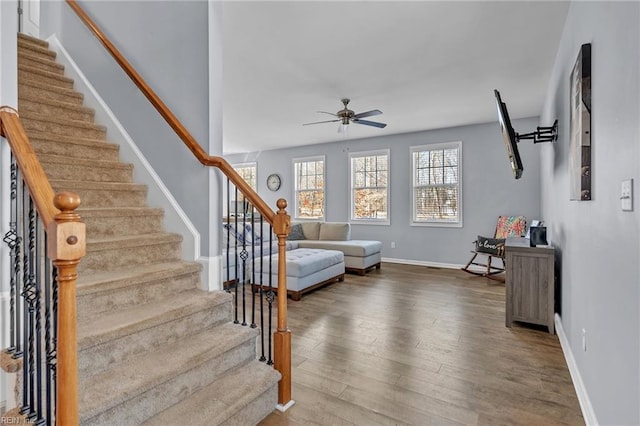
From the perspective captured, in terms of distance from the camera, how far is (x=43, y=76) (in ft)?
9.82

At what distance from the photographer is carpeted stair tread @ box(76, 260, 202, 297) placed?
5.90 feet

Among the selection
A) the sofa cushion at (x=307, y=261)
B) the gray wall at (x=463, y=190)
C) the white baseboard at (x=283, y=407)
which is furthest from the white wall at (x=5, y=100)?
the gray wall at (x=463, y=190)

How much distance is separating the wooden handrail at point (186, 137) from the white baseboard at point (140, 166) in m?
0.46

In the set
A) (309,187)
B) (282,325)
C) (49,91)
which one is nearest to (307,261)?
(282,325)

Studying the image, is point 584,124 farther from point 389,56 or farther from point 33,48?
point 33,48

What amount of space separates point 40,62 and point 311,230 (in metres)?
4.53

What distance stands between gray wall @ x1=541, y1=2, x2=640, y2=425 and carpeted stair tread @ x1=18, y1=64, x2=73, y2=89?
3790 mm

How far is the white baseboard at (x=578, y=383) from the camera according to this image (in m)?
1.79

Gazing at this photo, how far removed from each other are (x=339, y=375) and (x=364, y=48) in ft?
9.03

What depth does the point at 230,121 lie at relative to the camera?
5801mm

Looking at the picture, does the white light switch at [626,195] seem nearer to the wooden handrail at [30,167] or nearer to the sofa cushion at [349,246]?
the wooden handrail at [30,167]

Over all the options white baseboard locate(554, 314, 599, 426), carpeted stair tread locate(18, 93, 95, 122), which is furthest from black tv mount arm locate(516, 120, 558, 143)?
carpeted stair tread locate(18, 93, 95, 122)

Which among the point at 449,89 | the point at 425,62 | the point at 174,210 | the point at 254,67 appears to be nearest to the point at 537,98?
the point at 449,89

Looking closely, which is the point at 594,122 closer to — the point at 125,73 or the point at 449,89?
the point at 449,89
